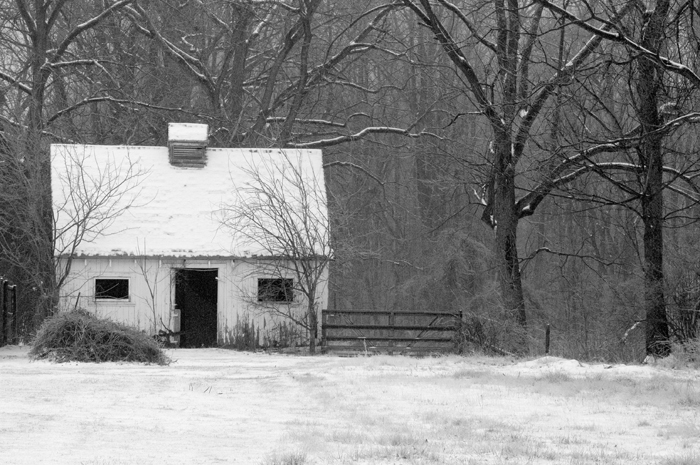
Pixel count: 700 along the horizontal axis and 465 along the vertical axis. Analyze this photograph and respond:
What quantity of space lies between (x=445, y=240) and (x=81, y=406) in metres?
27.7

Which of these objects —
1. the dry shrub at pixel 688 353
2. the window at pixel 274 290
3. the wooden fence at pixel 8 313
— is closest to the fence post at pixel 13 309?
the wooden fence at pixel 8 313

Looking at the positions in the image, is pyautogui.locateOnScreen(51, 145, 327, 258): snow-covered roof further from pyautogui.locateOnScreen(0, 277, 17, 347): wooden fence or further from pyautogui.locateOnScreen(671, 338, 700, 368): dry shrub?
pyautogui.locateOnScreen(671, 338, 700, 368): dry shrub

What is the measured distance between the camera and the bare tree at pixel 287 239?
2561 centimetres

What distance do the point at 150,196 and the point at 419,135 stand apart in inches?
397

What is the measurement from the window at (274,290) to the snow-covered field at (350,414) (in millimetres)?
6771

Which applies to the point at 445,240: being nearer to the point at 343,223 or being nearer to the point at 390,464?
the point at 343,223

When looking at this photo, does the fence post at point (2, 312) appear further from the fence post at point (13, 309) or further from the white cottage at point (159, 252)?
the white cottage at point (159, 252)

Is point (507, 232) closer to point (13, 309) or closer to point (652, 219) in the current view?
point (652, 219)

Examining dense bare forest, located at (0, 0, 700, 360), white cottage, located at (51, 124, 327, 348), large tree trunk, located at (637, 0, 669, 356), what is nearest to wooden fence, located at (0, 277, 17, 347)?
dense bare forest, located at (0, 0, 700, 360)

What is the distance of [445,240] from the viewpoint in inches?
1542

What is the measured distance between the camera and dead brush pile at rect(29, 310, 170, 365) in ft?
66.2

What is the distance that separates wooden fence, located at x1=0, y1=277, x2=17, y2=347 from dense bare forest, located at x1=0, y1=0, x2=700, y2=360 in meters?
0.82

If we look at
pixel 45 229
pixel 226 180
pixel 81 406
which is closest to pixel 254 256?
pixel 226 180

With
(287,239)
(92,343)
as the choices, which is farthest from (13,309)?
(287,239)
